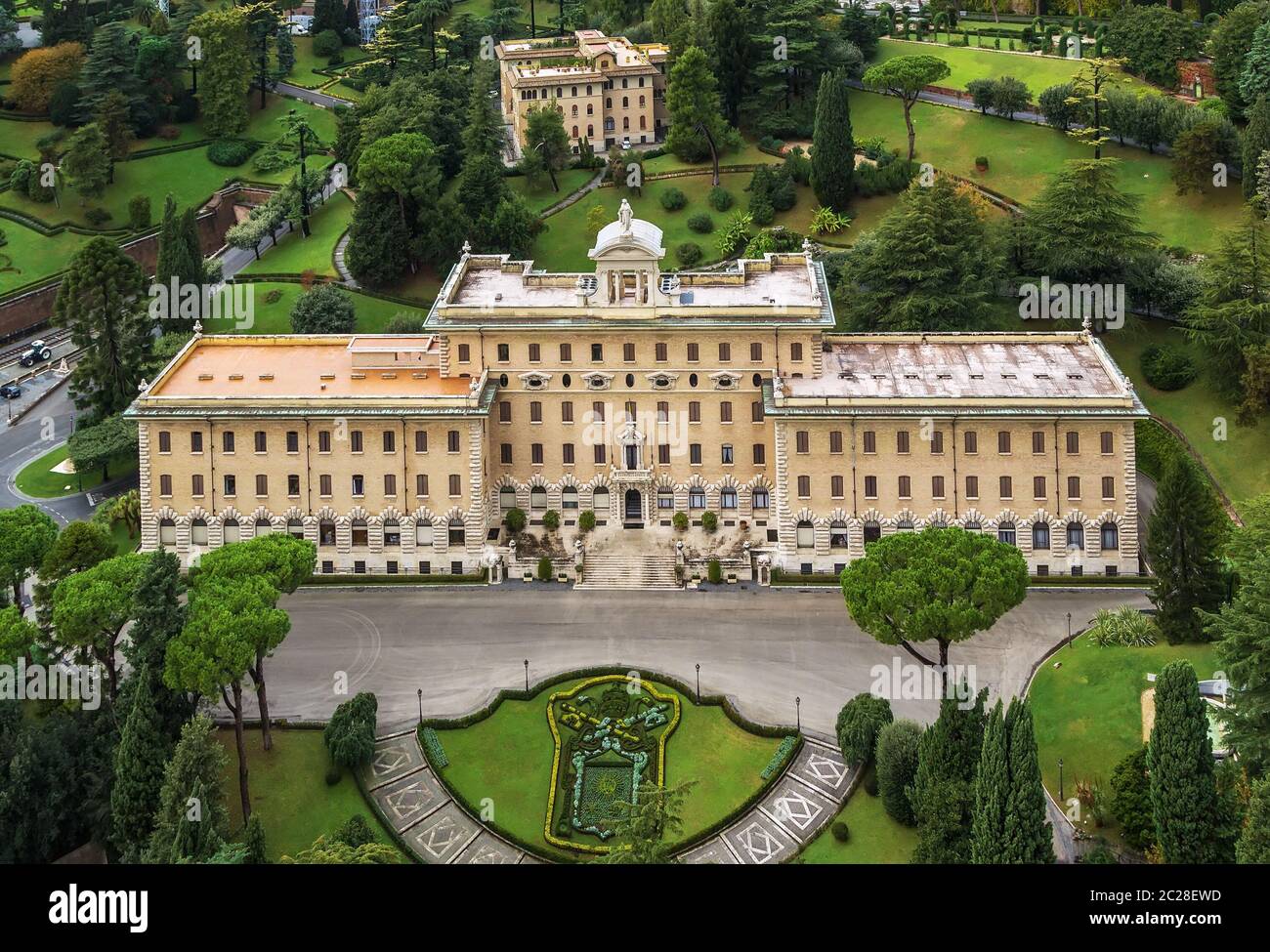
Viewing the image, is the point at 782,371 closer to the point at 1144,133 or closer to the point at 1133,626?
the point at 1133,626

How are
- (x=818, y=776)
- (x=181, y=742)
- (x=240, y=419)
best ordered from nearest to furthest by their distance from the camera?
(x=181, y=742)
(x=818, y=776)
(x=240, y=419)

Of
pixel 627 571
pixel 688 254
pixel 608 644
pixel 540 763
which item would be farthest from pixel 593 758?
pixel 688 254

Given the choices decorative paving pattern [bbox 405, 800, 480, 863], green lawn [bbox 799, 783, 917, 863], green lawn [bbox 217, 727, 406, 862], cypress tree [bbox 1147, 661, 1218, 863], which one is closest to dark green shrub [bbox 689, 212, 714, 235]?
green lawn [bbox 217, 727, 406, 862]

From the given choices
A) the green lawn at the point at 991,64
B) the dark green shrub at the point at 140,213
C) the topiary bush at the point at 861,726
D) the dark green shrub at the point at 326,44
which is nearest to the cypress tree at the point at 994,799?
the topiary bush at the point at 861,726

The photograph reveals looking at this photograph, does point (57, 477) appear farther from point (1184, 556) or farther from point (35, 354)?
point (1184, 556)

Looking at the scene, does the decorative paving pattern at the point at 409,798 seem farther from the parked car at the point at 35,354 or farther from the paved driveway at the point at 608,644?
the parked car at the point at 35,354

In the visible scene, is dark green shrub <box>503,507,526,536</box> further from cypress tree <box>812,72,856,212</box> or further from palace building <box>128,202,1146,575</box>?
→ cypress tree <box>812,72,856,212</box>

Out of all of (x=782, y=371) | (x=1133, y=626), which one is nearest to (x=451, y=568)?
(x=782, y=371)
